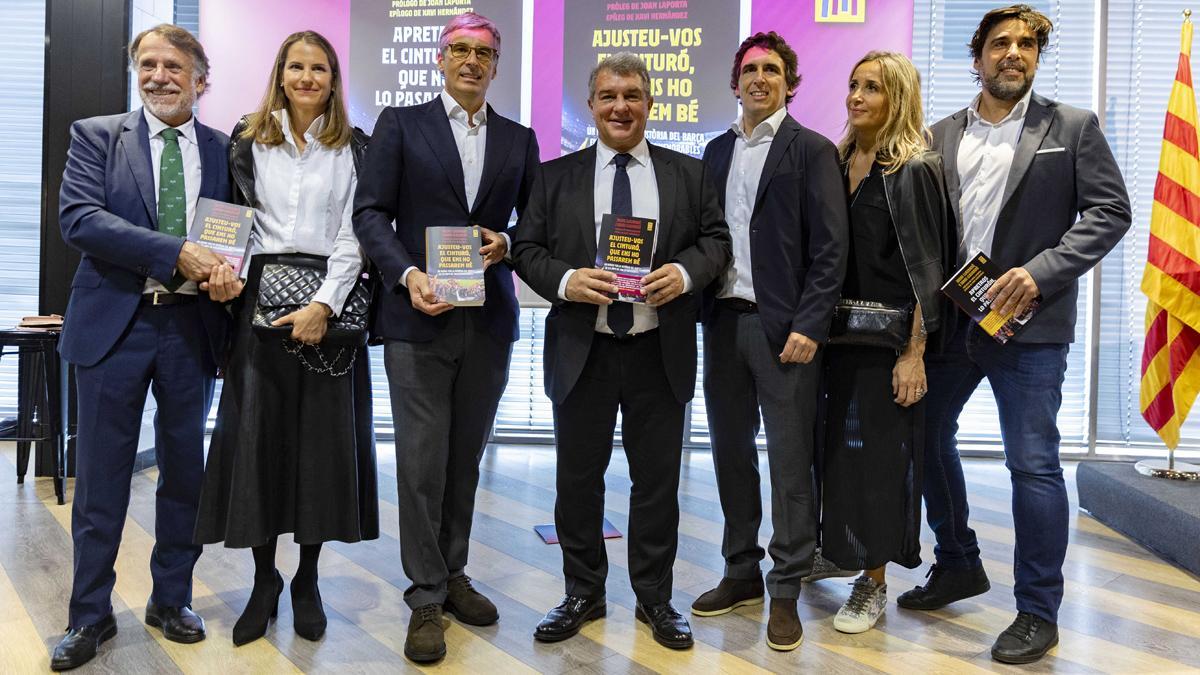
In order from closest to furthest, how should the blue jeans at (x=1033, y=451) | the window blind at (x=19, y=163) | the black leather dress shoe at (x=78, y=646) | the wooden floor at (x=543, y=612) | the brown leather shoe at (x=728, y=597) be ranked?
the black leather dress shoe at (x=78, y=646) < the wooden floor at (x=543, y=612) < the blue jeans at (x=1033, y=451) < the brown leather shoe at (x=728, y=597) < the window blind at (x=19, y=163)

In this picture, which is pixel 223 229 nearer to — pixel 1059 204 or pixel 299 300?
pixel 299 300

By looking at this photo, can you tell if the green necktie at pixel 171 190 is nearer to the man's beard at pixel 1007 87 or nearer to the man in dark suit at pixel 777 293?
the man in dark suit at pixel 777 293

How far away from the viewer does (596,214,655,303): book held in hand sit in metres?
2.53

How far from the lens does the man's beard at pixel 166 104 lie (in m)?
2.60

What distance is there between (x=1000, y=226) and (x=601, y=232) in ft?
4.03

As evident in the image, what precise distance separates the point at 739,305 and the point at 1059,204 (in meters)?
1.00

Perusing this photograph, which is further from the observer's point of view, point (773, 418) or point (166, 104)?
point (773, 418)

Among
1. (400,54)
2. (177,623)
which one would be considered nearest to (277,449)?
(177,623)

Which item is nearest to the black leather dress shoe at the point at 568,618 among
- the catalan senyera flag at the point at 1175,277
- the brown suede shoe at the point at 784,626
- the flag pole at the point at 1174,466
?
the brown suede shoe at the point at 784,626

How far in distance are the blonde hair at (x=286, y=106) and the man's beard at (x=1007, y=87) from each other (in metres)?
1.98

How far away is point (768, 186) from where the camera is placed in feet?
8.87

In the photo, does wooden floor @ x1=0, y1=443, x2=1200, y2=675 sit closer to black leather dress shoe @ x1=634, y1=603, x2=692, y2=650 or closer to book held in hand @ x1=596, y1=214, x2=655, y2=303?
black leather dress shoe @ x1=634, y1=603, x2=692, y2=650

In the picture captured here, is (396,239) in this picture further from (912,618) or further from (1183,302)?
(1183,302)

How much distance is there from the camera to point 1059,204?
107 inches
